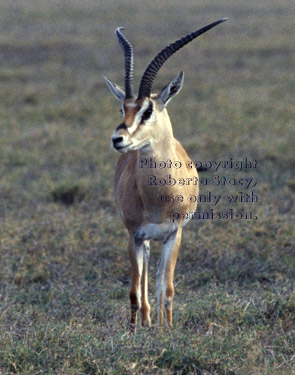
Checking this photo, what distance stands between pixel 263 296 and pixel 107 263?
1656mm

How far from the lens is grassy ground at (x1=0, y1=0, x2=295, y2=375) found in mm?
4129

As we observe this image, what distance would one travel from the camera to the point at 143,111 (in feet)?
14.7

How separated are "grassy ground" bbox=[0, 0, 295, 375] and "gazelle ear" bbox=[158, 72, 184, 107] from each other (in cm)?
166

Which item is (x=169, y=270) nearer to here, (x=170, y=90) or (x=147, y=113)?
(x=147, y=113)

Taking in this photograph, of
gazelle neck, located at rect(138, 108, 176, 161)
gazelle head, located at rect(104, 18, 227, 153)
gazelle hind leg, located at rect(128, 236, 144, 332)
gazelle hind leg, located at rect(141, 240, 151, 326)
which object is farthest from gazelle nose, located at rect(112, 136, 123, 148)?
gazelle hind leg, located at rect(141, 240, 151, 326)

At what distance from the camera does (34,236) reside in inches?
270

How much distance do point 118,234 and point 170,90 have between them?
2.60 m

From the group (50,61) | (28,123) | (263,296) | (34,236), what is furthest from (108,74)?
(263,296)

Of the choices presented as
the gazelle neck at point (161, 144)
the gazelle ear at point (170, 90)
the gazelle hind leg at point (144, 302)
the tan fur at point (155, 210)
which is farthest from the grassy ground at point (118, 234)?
the gazelle ear at point (170, 90)

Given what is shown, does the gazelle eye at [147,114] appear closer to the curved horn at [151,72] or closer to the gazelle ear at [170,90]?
the curved horn at [151,72]

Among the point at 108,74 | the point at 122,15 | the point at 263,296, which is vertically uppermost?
the point at 122,15

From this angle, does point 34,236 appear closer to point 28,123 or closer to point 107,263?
point 107,263

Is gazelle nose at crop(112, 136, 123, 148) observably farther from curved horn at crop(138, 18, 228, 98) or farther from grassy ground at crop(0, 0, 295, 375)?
grassy ground at crop(0, 0, 295, 375)

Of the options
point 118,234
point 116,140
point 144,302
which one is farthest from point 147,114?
point 118,234
